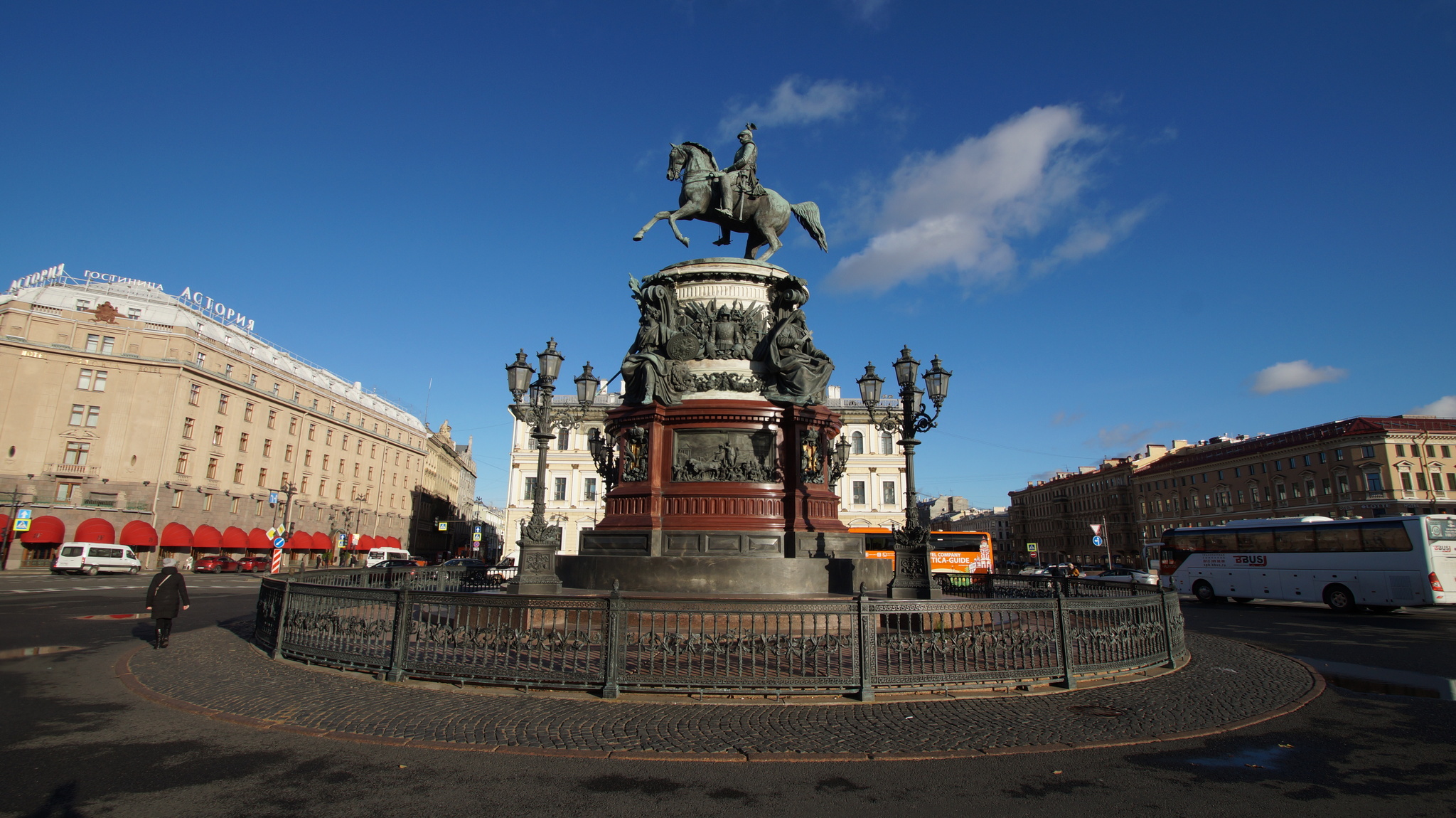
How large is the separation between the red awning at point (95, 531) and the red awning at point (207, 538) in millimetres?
4623

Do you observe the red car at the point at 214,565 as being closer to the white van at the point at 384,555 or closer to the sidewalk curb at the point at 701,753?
the white van at the point at 384,555

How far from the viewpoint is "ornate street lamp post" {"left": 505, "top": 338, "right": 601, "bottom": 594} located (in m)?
13.9

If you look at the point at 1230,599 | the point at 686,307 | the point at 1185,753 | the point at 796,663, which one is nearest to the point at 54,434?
the point at 686,307

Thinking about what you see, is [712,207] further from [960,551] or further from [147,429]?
[147,429]

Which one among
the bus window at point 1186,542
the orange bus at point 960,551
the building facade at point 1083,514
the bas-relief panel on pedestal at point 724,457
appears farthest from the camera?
the building facade at point 1083,514

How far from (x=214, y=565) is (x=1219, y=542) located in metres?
58.9

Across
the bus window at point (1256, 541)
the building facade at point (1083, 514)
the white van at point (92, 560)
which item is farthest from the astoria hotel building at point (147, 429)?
the building facade at point (1083, 514)

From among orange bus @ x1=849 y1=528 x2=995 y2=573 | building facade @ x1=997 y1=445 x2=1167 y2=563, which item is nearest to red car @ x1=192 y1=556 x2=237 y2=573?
orange bus @ x1=849 y1=528 x2=995 y2=573

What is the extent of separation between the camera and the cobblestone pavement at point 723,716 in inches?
257

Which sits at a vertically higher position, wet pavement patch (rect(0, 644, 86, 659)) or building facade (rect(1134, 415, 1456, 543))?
building facade (rect(1134, 415, 1456, 543))

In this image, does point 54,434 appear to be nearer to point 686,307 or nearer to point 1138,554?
point 686,307

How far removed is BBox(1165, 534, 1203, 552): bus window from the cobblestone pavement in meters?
22.8

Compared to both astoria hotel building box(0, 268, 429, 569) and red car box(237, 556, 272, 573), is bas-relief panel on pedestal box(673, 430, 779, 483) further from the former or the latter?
red car box(237, 556, 272, 573)

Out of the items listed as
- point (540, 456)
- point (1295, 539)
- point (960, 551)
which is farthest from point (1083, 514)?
point (540, 456)
